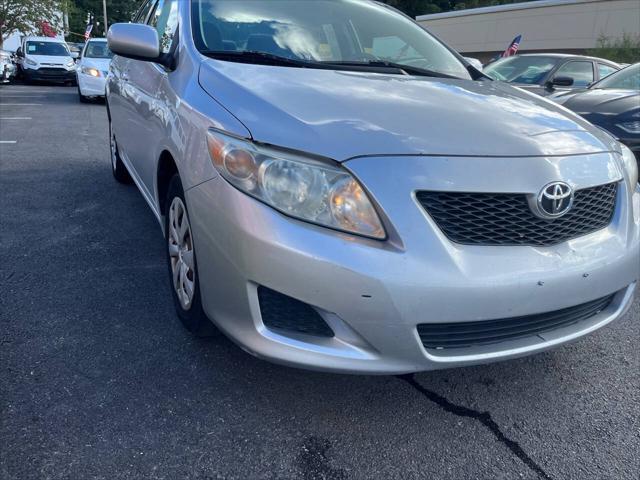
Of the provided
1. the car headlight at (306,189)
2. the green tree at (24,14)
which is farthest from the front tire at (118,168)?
the green tree at (24,14)

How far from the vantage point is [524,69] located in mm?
8273

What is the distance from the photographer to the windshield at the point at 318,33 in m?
2.66

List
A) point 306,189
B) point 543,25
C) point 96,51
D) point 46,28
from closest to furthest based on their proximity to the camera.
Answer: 1. point 306,189
2. point 96,51
3. point 46,28
4. point 543,25

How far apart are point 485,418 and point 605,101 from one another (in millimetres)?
4149

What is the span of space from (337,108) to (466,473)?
1342 mm

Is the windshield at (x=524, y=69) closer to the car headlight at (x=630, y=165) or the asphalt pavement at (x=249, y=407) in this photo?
the car headlight at (x=630, y=165)

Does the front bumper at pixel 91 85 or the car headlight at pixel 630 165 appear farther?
the front bumper at pixel 91 85

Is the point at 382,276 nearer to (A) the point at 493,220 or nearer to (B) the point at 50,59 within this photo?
(A) the point at 493,220

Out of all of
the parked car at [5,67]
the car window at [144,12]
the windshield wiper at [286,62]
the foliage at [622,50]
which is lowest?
the parked car at [5,67]

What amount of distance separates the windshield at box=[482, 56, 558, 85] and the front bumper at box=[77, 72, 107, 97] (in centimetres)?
864

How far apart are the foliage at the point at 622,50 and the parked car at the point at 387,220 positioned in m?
20.3

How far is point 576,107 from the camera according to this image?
5.16 metres

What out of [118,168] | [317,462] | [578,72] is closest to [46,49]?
[118,168]

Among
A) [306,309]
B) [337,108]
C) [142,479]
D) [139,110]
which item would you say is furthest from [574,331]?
[139,110]
